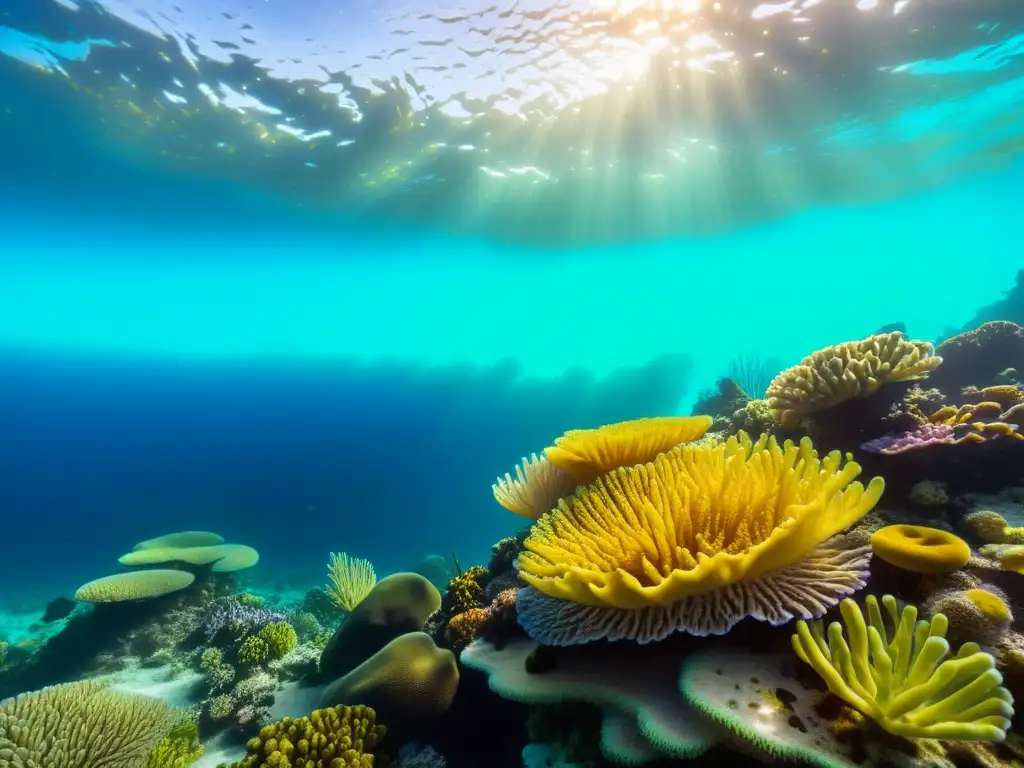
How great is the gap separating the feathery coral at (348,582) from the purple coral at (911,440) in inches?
256

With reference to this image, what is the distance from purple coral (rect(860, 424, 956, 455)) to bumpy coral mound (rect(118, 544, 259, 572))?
33.1 ft

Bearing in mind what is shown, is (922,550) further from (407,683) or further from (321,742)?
(321,742)

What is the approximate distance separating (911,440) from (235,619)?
26.5 feet

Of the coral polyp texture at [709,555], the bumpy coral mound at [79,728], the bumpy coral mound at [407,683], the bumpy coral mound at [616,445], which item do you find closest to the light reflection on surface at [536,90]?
the bumpy coral mound at [616,445]

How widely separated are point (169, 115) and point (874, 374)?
66.3ft

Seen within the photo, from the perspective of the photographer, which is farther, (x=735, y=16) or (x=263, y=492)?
(x=263, y=492)

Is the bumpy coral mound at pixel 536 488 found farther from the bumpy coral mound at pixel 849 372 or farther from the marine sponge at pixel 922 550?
the bumpy coral mound at pixel 849 372

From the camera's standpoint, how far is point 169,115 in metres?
15.7

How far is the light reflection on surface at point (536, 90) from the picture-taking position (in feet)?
41.0

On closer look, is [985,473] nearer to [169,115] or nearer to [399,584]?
[399,584]

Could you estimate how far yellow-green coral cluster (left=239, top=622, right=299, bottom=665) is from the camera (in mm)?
6051

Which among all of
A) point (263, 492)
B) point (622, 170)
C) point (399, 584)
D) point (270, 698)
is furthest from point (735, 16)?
point (263, 492)

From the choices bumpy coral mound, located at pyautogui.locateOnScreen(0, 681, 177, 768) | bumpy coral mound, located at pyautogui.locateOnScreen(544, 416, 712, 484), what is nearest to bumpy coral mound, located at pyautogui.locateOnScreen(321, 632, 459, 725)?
bumpy coral mound, located at pyautogui.locateOnScreen(0, 681, 177, 768)

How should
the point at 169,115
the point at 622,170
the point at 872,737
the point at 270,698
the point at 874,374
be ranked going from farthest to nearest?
1. the point at 622,170
2. the point at 169,115
3. the point at 270,698
4. the point at 874,374
5. the point at 872,737
